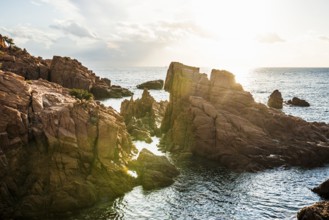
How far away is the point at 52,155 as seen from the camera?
141ft

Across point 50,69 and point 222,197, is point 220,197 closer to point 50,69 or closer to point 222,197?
point 222,197

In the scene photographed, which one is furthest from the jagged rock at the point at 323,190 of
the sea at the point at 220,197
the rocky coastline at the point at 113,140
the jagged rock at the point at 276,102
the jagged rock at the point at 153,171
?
the jagged rock at the point at 276,102

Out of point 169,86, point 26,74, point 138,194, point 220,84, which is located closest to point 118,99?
point 26,74

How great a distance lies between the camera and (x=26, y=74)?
129625 millimetres

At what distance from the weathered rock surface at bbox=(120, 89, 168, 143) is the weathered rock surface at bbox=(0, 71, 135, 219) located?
26.8 m

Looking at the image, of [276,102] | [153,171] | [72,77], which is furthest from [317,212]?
[72,77]

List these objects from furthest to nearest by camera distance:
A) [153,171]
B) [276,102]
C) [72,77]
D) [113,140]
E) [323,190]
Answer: [72,77], [276,102], [153,171], [113,140], [323,190]

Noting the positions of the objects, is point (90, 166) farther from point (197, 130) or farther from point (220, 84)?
point (220, 84)

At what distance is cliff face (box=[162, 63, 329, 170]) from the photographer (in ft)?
194

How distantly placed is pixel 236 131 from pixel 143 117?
3684 cm

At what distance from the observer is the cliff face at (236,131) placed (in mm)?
59031

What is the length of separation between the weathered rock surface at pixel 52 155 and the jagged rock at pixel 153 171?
8.24 ft

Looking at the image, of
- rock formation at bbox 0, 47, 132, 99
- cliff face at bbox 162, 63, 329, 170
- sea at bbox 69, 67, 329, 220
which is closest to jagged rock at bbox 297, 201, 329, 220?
sea at bbox 69, 67, 329, 220

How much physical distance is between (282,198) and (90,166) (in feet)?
90.9
